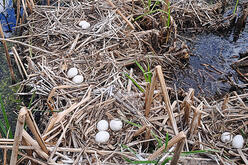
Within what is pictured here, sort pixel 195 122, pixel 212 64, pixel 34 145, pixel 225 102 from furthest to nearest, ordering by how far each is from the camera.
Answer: pixel 212 64
pixel 225 102
pixel 195 122
pixel 34 145

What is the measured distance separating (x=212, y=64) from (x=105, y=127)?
129 cm

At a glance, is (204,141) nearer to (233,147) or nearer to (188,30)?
(233,147)

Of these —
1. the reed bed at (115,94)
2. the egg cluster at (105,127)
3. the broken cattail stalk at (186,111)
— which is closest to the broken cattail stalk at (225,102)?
the reed bed at (115,94)

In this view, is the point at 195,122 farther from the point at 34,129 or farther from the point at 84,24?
the point at 84,24

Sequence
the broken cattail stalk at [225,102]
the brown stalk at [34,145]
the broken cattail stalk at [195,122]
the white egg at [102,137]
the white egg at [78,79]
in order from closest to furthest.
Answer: the brown stalk at [34,145], the broken cattail stalk at [195,122], the white egg at [102,137], the broken cattail stalk at [225,102], the white egg at [78,79]

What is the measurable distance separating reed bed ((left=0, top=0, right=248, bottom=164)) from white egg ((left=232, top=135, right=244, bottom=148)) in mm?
38

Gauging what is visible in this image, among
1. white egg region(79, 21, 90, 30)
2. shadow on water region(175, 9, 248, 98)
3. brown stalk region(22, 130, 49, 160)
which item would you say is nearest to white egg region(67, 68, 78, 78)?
white egg region(79, 21, 90, 30)

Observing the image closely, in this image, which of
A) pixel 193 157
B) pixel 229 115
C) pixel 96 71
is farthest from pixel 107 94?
pixel 229 115

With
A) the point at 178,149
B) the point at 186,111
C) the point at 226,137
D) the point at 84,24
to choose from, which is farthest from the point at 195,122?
the point at 84,24

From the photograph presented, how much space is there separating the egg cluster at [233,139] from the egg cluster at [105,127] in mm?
696

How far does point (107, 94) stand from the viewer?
6.35ft

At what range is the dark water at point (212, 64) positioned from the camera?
2.28 m

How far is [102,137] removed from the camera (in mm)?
1687

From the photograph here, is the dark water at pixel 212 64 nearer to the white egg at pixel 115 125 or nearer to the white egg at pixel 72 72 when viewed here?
the white egg at pixel 115 125
